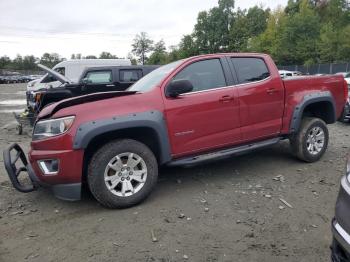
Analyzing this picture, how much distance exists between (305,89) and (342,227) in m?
Answer: 3.78

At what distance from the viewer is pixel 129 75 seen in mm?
10984

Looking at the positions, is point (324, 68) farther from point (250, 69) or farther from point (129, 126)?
point (129, 126)

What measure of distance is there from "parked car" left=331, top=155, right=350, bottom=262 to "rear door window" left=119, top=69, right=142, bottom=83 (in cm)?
899

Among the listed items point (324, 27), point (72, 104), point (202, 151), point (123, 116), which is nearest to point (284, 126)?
point (202, 151)

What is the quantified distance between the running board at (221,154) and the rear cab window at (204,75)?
0.89 meters

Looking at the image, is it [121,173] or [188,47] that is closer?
[121,173]

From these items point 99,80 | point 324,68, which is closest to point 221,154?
point 99,80

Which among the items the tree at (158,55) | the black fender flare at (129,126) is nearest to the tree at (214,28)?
the tree at (158,55)

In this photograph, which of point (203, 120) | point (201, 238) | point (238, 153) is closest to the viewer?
point (201, 238)

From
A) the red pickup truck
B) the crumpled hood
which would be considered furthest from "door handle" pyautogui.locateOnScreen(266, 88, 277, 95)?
the crumpled hood

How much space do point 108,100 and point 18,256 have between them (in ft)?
6.29

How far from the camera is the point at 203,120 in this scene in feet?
15.4

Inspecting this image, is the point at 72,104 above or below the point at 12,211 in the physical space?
above

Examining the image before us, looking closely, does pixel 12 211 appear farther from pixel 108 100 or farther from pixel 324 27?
pixel 324 27
